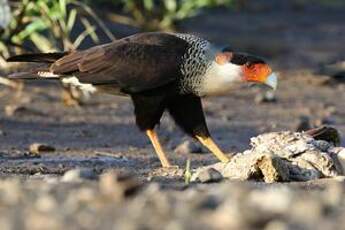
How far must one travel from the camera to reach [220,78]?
664cm

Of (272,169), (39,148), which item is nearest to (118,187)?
(272,169)

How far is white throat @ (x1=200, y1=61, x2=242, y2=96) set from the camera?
21.7 ft

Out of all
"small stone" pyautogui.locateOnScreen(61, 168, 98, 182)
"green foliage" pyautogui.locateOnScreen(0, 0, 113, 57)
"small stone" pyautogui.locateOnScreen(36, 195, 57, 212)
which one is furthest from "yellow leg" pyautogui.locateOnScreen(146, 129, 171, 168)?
"small stone" pyautogui.locateOnScreen(36, 195, 57, 212)

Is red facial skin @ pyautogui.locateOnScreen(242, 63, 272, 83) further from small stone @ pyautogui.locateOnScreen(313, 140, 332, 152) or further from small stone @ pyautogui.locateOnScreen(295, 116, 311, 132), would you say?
small stone @ pyautogui.locateOnScreen(295, 116, 311, 132)

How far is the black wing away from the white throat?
20cm

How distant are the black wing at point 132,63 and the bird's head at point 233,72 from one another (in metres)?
0.22

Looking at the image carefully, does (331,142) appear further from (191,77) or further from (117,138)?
(117,138)

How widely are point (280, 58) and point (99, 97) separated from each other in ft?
14.8

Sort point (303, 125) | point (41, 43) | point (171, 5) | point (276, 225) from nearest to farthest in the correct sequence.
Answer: point (276, 225), point (303, 125), point (41, 43), point (171, 5)

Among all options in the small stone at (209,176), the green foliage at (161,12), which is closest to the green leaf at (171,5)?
the green foliage at (161,12)

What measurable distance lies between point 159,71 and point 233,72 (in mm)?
469

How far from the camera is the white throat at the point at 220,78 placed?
21.7 feet

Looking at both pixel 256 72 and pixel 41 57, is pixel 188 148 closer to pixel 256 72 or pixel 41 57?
pixel 256 72

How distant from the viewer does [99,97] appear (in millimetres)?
9938
